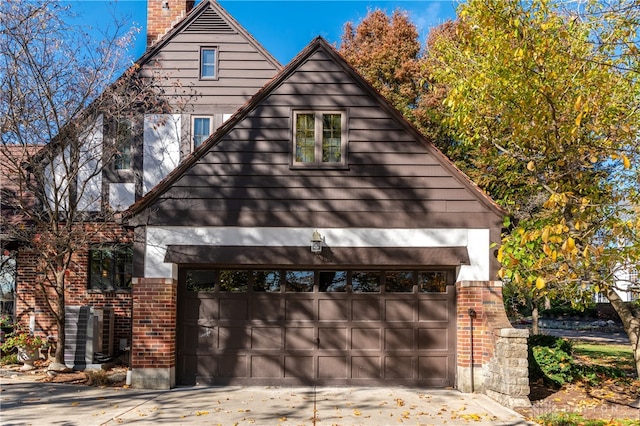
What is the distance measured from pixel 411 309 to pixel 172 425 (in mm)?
5142

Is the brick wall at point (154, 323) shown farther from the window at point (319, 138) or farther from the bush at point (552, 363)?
the bush at point (552, 363)

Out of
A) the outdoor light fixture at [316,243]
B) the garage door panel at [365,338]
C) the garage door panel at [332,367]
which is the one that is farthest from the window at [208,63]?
the garage door panel at [332,367]

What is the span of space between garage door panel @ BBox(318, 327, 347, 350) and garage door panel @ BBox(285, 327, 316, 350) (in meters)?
0.16

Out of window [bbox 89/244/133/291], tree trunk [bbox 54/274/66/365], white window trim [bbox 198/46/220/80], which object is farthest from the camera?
white window trim [bbox 198/46/220/80]

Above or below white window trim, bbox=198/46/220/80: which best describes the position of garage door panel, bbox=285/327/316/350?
below

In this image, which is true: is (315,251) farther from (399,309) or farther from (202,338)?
(202,338)

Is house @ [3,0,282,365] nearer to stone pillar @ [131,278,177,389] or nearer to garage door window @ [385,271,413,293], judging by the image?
stone pillar @ [131,278,177,389]

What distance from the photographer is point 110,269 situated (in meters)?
14.0

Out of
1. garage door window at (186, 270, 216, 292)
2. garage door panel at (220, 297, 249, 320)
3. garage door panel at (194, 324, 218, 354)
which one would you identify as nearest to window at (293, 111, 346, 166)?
garage door window at (186, 270, 216, 292)

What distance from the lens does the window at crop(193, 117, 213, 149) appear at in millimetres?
14508

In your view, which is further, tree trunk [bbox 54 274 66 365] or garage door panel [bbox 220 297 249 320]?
tree trunk [bbox 54 274 66 365]

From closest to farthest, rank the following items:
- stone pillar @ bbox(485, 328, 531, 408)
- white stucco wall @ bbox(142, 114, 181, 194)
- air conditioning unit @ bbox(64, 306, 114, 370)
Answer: stone pillar @ bbox(485, 328, 531, 408) < air conditioning unit @ bbox(64, 306, 114, 370) < white stucco wall @ bbox(142, 114, 181, 194)

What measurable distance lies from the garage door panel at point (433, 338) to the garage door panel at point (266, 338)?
2.77 m

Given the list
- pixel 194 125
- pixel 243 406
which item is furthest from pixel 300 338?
pixel 194 125
